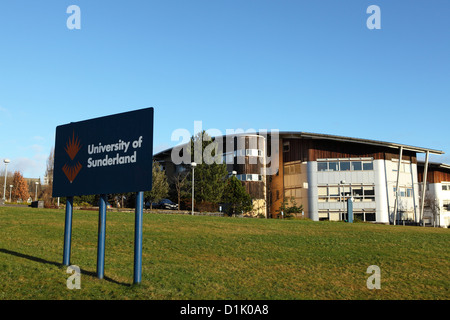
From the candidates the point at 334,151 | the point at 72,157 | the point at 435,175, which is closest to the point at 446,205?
the point at 435,175

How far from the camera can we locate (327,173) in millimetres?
57219

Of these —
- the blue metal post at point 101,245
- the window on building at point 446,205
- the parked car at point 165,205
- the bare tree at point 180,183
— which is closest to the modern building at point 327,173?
the bare tree at point 180,183

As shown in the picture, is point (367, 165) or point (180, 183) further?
point (180, 183)

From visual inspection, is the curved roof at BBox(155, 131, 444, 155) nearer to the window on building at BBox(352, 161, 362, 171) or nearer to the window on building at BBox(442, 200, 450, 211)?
the window on building at BBox(352, 161, 362, 171)

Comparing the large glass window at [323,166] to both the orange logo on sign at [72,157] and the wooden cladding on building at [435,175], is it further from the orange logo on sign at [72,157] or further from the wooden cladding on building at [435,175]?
the orange logo on sign at [72,157]

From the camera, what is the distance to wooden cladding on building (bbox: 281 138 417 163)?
56.5 m

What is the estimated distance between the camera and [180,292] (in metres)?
9.19

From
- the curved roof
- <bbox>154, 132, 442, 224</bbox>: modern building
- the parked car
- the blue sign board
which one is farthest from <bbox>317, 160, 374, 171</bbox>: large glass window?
the blue sign board

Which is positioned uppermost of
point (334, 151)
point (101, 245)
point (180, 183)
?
point (334, 151)

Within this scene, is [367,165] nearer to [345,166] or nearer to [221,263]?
[345,166]

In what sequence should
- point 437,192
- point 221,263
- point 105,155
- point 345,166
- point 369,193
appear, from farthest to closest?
point 437,192 < point 345,166 < point 369,193 < point 221,263 < point 105,155

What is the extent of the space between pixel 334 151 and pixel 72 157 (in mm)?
49823

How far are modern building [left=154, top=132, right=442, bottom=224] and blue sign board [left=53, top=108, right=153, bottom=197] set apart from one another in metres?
46.9
